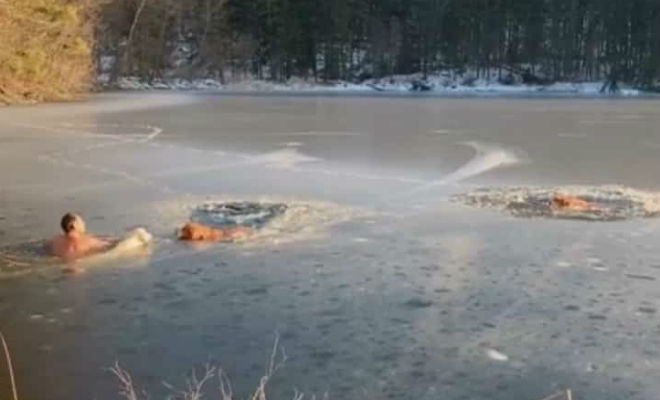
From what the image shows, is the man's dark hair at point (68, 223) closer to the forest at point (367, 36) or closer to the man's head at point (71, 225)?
the man's head at point (71, 225)

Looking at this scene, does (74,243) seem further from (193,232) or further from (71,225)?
(193,232)

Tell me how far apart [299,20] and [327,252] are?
106ft

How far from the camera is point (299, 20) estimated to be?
37.7 m

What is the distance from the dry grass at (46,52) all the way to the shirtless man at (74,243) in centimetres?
1102

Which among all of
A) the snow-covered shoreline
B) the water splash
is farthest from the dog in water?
the snow-covered shoreline

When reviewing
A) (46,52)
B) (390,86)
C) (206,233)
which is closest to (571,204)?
(206,233)

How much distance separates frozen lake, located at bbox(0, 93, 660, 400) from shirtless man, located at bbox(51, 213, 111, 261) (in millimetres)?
335

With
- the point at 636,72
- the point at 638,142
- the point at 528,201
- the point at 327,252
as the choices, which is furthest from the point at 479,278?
the point at 636,72

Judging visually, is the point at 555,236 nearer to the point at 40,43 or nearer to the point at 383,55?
the point at 40,43

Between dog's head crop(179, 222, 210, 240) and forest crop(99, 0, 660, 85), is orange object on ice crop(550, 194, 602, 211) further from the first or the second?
forest crop(99, 0, 660, 85)

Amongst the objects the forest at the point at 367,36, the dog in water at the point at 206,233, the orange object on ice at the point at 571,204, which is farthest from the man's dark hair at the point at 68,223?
the forest at the point at 367,36

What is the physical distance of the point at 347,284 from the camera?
5.31m

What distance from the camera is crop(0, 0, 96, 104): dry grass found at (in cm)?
1948

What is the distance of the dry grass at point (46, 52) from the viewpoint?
1948 cm
